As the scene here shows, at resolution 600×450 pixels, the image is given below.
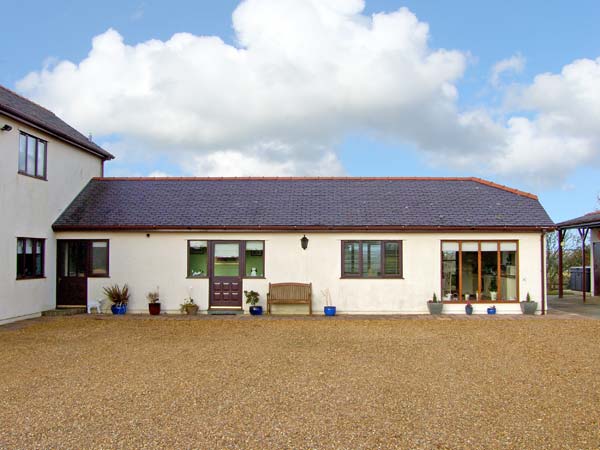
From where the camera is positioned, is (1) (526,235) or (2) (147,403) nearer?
(2) (147,403)

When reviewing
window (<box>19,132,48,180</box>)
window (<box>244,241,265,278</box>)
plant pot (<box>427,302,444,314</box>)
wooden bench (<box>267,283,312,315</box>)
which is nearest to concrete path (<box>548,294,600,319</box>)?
plant pot (<box>427,302,444,314</box>)

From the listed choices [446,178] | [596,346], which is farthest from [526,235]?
[596,346]

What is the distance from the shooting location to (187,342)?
10.7 m

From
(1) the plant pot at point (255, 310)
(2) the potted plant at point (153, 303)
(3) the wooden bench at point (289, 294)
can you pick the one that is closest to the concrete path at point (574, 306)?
(3) the wooden bench at point (289, 294)

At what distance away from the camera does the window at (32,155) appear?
13.8m

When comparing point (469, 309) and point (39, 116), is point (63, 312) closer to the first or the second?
point (39, 116)

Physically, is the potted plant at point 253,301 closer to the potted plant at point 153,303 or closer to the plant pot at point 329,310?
the plant pot at point 329,310

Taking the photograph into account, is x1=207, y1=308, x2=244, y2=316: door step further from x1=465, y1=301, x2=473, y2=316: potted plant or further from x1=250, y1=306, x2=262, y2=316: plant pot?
x1=465, y1=301, x2=473, y2=316: potted plant

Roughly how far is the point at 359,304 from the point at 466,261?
10.6 feet

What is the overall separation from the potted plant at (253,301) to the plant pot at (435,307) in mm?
4666

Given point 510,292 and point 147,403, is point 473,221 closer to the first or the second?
point 510,292

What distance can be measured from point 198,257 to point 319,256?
3.46 meters

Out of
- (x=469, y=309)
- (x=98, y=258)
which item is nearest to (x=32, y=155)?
(x=98, y=258)

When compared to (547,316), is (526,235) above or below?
above
